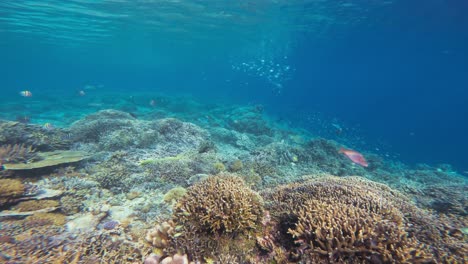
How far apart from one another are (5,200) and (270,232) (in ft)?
22.7

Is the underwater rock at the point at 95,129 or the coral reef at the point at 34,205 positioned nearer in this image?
the coral reef at the point at 34,205

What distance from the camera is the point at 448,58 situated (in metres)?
46.8

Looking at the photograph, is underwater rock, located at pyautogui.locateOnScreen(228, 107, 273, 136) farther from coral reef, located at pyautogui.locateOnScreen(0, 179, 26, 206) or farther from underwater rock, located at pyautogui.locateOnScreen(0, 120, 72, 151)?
coral reef, located at pyautogui.locateOnScreen(0, 179, 26, 206)

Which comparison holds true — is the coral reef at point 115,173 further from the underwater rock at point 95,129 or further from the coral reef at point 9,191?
the underwater rock at point 95,129

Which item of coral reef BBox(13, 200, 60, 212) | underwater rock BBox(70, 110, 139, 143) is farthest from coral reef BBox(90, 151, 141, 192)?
underwater rock BBox(70, 110, 139, 143)

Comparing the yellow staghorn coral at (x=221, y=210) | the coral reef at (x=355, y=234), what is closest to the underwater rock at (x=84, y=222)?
the yellow staghorn coral at (x=221, y=210)

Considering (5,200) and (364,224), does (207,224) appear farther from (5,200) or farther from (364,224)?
(5,200)

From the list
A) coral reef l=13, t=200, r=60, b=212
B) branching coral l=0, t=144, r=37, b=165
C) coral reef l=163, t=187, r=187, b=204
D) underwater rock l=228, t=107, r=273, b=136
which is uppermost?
coral reef l=163, t=187, r=187, b=204

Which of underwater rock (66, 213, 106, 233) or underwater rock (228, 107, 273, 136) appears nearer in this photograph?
underwater rock (66, 213, 106, 233)

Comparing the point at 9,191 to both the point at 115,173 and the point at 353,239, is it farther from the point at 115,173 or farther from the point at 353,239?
the point at 353,239

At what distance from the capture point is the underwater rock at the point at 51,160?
715cm

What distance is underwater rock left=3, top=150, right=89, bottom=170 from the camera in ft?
23.5

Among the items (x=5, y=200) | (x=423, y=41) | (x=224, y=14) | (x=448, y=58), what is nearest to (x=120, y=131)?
(x=5, y=200)

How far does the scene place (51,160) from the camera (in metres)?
8.13
